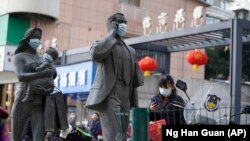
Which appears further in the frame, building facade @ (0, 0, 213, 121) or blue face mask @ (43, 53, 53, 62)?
building facade @ (0, 0, 213, 121)

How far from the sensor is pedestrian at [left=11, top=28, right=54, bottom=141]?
17.6 ft

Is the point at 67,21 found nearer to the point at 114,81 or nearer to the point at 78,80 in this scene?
the point at 78,80

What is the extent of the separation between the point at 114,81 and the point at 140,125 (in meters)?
1.36

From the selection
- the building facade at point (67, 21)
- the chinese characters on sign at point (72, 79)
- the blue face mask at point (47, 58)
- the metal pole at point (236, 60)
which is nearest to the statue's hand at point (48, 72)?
the blue face mask at point (47, 58)

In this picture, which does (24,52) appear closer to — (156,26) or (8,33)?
(8,33)

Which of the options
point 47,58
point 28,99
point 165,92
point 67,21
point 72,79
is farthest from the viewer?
point 67,21

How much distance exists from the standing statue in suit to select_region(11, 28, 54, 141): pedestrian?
907mm

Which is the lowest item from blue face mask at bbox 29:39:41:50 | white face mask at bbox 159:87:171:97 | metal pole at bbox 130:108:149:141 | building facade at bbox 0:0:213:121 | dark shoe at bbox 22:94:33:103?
metal pole at bbox 130:108:149:141

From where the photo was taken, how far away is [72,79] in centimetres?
1573

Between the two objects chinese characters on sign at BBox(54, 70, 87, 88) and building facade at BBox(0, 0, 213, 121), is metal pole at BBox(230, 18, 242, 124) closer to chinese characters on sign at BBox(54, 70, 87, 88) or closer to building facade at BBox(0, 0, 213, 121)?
chinese characters on sign at BBox(54, 70, 87, 88)

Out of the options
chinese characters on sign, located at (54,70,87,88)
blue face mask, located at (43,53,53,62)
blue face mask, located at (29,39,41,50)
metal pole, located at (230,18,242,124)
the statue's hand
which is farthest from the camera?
chinese characters on sign, located at (54,70,87,88)

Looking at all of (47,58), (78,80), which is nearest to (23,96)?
(47,58)

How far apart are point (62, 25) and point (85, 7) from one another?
4.96 ft

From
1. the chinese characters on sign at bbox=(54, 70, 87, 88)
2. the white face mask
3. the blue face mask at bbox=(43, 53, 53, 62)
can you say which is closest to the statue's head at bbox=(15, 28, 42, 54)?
the blue face mask at bbox=(43, 53, 53, 62)
